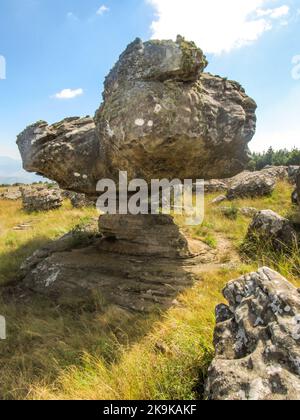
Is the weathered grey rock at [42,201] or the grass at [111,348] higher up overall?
the weathered grey rock at [42,201]

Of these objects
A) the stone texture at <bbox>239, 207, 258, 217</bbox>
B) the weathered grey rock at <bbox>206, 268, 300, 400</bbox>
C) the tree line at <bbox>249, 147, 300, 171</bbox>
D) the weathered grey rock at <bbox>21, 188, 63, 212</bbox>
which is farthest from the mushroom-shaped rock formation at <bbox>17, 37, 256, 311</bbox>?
the tree line at <bbox>249, 147, 300, 171</bbox>

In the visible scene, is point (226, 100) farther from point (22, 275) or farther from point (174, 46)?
point (22, 275)

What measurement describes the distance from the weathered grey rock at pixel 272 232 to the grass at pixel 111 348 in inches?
21.2

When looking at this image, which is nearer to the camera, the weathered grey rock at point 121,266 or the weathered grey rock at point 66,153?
the weathered grey rock at point 121,266

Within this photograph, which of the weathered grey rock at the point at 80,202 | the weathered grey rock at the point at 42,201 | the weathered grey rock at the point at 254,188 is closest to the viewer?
the weathered grey rock at the point at 254,188

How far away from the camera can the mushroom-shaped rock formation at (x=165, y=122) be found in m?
6.43

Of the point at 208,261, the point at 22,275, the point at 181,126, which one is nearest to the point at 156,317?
the point at 208,261

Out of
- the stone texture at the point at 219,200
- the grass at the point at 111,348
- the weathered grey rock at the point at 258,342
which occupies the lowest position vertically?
→ the grass at the point at 111,348

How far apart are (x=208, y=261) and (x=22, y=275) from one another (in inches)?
213

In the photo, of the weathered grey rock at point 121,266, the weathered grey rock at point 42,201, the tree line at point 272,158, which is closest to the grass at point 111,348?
the weathered grey rock at point 121,266

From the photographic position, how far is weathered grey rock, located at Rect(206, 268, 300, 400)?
2.71m

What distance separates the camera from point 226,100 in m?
7.64

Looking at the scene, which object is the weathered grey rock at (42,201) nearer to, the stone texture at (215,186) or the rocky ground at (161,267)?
the rocky ground at (161,267)
